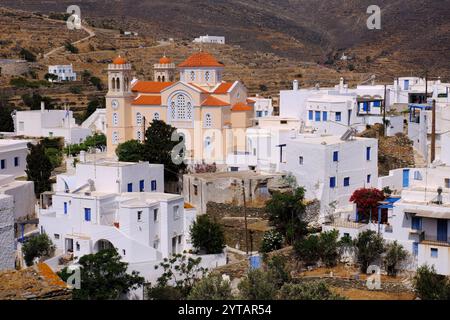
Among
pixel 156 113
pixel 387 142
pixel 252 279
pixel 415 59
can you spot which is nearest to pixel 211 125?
pixel 156 113

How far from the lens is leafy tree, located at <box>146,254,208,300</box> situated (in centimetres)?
2131

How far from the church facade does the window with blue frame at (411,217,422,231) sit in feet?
45.4

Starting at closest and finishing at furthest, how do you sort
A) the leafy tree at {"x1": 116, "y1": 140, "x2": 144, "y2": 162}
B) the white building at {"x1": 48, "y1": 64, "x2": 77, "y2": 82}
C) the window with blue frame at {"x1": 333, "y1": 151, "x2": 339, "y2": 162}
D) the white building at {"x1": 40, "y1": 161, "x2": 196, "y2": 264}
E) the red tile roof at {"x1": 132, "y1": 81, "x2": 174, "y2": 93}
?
the white building at {"x1": 40, "y1": 161, "x2": 196, "y2": 264} < the window with blue frame at {"x1": 333, "y1": 151, "x2": 339, "y2": 162} < the leafy tree at {"x1": 116, "y1": 140, "x2": 144, "y2": 162} < the red tile roof at {"x1": 132, "y1": 81, "x2": 174, "y2": 93} < the white building at {"x1": 48, "y1": 64, "x2": 77, "y2": 82}

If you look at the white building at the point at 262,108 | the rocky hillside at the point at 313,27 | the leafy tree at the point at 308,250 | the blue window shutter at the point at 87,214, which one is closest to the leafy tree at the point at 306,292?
the leafy tree at the point at 308,250

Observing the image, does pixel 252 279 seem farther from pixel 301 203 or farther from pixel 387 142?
pixel 387 142

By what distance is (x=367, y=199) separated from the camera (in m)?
25.9

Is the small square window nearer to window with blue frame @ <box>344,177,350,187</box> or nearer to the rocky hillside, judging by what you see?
window with blue frame @ <box>344,177,350,187</box>

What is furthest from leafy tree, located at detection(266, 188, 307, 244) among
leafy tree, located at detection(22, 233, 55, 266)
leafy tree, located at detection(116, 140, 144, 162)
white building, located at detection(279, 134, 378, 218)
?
leafy tree, located at detection(116, 140, 144, 162)

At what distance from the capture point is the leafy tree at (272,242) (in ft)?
85.0

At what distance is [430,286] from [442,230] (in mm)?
3518

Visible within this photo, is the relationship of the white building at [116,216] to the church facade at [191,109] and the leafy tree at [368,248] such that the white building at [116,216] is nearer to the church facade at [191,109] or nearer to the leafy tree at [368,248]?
the leafy tree at [368,248]

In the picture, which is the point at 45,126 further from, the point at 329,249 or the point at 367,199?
the point at 329,249
